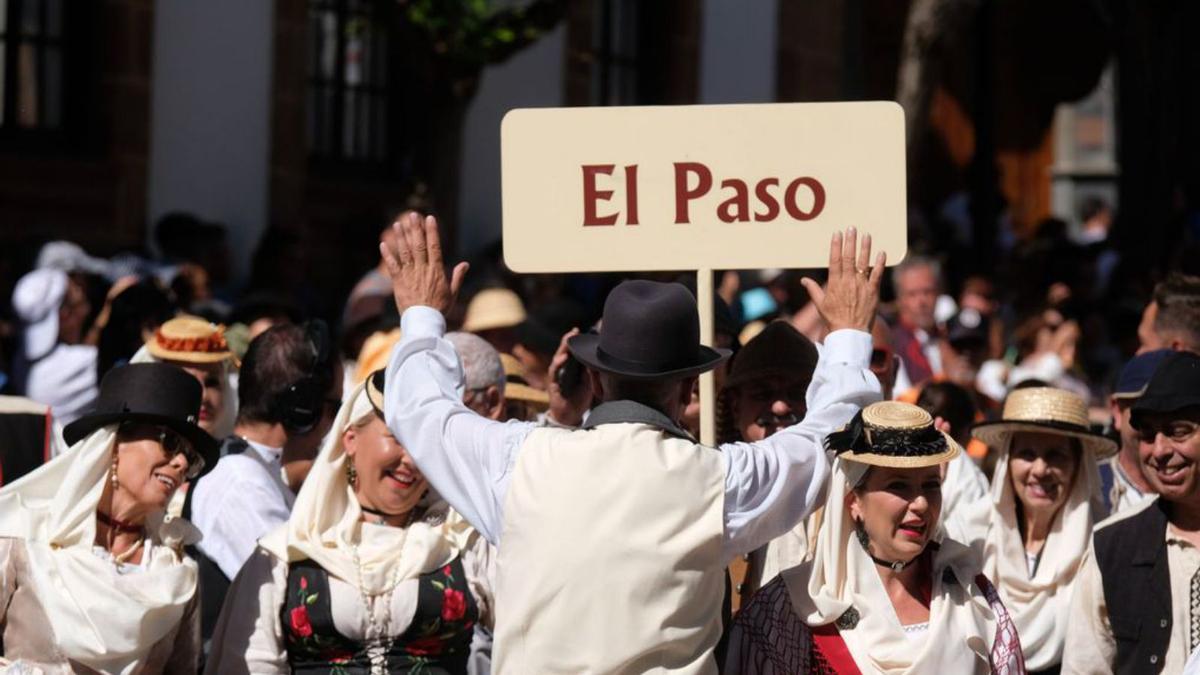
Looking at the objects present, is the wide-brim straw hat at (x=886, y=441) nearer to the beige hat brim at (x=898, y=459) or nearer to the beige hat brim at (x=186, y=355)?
the beige hat brim at (x=898, y=459)

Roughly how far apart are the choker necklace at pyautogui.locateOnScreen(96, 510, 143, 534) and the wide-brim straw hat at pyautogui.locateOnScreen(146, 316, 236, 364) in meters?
1.40

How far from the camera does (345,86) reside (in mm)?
14789

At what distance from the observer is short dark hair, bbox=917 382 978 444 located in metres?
8.08

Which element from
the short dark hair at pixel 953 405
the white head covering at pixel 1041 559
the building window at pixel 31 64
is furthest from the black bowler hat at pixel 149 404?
the building window at pixel 31 64

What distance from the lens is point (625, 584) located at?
4.72 m

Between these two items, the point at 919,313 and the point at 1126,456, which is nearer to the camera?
the point at 1126,456

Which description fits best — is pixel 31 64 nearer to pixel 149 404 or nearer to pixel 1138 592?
pixel 149 404

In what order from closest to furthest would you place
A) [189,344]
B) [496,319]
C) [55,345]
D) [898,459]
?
[898,459]
[189,344]
[496,319]
[55,345]

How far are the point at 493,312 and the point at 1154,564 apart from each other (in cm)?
391

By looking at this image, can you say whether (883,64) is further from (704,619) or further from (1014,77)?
(704,619)

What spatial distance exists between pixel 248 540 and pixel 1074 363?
22.9 feet

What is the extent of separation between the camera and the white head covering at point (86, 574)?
532 cm

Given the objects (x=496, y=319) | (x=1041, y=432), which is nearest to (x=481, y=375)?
(x=1041, y=432)

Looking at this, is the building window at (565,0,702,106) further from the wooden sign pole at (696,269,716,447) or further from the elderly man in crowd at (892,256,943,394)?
the wooden sign pole at (696,269,716,447)
